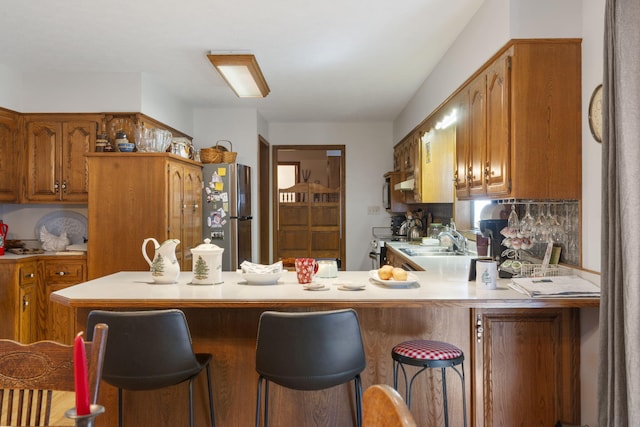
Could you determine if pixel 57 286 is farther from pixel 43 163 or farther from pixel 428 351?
pixel 428 351

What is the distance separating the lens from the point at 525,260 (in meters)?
2.86

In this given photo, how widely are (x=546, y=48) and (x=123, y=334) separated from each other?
246 centimetres

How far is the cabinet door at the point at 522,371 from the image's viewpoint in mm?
2227

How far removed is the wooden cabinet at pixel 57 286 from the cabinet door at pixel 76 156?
2.05ft

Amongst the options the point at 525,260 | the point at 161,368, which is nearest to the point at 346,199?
the point at 525,260

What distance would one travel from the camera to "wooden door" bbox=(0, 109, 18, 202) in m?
4.17

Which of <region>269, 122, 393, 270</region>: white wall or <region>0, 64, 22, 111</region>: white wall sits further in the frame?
<region>269, 122, 393, 270</region>: white wall

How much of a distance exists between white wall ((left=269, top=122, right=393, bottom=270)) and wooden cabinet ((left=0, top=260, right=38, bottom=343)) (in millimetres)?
3819

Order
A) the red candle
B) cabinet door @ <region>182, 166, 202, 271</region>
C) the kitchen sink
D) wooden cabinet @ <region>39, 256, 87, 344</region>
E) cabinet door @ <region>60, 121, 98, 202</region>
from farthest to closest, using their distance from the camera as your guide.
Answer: cabinet door @ <region>182, 166, 202, 271</region>, cabinet door @ <region>60, 121, 98, 202</region>, the kitchen sink, wooden cabinet @ <region>39, 256, 87, 344</region>, the red candle

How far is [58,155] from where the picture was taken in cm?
438

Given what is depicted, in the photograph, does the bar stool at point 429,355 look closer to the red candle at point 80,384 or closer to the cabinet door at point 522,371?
the cabinet door at point 522,371

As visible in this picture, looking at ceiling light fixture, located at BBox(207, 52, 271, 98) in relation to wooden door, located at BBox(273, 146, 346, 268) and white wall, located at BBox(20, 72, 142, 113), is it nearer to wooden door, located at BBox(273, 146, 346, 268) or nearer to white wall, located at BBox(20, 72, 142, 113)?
white wall, located at BBox(20, 72, 142, 113)

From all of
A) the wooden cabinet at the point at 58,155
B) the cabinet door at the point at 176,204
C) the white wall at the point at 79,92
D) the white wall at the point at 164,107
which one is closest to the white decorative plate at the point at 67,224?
the wooden cabinet at the point at 58,155

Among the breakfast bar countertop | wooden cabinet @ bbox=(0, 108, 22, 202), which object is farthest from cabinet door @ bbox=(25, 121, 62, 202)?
the breakfast bar countertop
